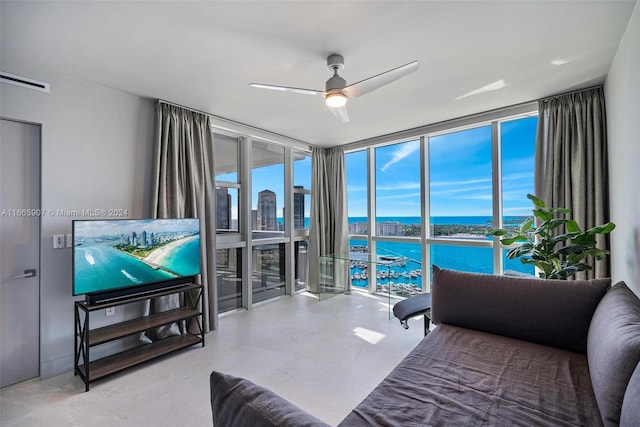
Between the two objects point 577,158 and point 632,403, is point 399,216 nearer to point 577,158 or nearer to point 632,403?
point 577,158

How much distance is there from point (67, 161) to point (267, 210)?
2471 mm

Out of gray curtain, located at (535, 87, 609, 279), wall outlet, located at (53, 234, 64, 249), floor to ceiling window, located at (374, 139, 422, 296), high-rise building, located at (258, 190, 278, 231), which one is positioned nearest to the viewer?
wall outlet, located at (53, 234, 64, 249)

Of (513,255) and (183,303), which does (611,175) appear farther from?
(183,303)

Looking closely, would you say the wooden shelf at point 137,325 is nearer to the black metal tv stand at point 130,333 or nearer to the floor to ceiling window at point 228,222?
the black metal tv stand at point 130,333

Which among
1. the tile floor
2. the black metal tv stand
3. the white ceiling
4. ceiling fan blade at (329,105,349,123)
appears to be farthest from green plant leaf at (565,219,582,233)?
the black metal tv stand

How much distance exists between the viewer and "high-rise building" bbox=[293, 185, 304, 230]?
488 cm

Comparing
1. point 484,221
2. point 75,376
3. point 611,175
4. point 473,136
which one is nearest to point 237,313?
point 75,376

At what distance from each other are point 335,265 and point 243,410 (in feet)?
13.6

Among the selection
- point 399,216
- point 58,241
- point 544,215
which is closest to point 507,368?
point 544,215

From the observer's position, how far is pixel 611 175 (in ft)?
8.41

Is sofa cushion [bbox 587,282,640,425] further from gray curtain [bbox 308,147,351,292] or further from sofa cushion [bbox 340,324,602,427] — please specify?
gray curtain [bbox 308,147,351,292]

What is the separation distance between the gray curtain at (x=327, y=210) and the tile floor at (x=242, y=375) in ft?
4.80

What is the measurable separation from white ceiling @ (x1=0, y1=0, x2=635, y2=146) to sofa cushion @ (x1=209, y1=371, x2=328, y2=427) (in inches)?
74.9

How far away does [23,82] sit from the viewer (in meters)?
2.26
